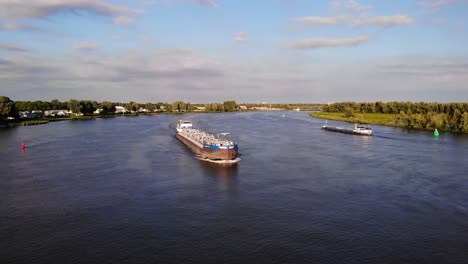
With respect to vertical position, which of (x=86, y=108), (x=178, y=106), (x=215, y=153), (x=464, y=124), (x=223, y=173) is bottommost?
(x=223, y=173)

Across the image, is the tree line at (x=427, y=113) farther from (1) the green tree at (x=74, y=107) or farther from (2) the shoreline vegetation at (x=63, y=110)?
(1) the green tree at (x=74, y=107)

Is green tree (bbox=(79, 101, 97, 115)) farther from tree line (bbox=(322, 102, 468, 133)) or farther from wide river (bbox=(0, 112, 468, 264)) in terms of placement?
wide river (bbox=(0, 112, 468, 264))

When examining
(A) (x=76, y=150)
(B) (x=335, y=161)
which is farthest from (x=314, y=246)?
(A) (x=76, y=150)

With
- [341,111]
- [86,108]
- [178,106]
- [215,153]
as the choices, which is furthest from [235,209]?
[178,106]

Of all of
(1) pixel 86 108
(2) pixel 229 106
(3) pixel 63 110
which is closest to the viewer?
(1) pixel 86 108

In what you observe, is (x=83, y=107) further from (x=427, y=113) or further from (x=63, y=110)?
(x=427, y=113)

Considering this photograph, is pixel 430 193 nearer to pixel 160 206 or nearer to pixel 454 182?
pixel 454 182
